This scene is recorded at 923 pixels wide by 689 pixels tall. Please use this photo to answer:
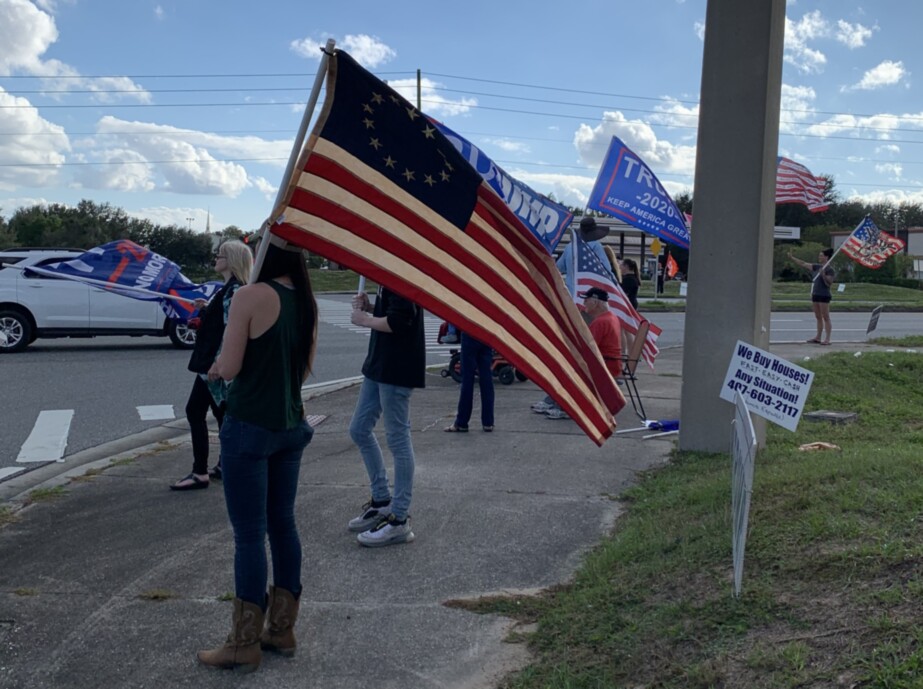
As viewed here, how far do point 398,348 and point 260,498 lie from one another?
5.60 ft

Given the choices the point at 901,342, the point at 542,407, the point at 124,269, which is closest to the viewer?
the point at 124,269

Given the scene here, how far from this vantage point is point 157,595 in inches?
189

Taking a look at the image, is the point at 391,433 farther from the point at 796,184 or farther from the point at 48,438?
the point at 796,184

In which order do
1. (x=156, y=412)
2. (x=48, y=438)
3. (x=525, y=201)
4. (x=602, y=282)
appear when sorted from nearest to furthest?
(x=525, y=201) < (x=48, y=438) < (x=602, y=282) < (x=156, y=412)

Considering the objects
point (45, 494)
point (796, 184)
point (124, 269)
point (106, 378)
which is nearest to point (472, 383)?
point (124, 269)

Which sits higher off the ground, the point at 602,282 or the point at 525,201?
the point at 525,201

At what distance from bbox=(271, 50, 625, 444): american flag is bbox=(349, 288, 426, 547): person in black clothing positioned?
1.33m

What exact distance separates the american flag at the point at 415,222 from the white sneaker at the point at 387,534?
1.71 metres

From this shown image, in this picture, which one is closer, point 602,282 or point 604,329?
point 604,329

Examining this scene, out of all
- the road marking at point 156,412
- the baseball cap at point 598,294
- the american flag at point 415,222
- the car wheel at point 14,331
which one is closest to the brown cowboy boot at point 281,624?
the american flag at point 415,222

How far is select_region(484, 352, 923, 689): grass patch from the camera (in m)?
3.38

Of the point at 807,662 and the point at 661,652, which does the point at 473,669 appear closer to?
the point at 661,652

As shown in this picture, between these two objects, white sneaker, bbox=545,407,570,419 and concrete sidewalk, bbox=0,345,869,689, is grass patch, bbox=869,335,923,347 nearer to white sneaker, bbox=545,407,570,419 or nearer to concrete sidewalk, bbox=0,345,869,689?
white sneaker, bbox=545,407,570,419

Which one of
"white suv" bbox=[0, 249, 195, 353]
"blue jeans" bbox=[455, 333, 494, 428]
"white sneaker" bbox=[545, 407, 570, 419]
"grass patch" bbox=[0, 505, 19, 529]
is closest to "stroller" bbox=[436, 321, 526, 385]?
"white sneaker" bbox=[545, 407, 570, 419]
